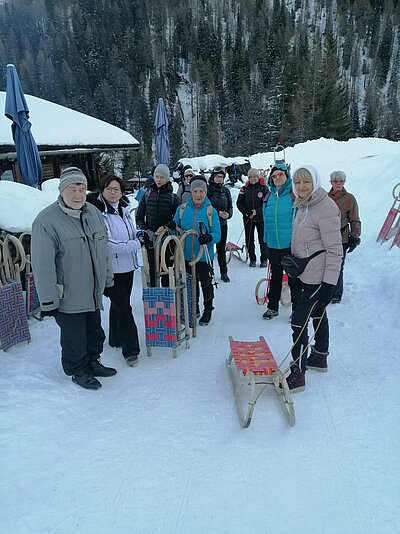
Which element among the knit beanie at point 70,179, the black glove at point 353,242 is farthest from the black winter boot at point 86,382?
the black glove at point 353,242

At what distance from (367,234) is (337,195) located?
10.0ft

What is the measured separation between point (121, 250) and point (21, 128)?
561cm

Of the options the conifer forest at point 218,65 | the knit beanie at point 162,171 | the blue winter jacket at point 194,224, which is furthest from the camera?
the conifer forest at point 218,65

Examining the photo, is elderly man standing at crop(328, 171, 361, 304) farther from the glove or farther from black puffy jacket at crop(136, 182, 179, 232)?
black puffy jacket at crop(136, 182, 179, 232)

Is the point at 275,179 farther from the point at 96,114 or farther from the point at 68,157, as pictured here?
the point at 96,114

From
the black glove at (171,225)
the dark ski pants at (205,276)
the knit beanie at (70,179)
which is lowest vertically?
the dark ski pants at (205,276)

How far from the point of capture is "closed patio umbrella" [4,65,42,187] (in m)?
7.54

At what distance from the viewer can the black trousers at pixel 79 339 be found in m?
3.23

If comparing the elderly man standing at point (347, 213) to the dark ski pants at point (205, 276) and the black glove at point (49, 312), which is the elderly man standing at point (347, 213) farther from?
the black glove at point (49, 312)

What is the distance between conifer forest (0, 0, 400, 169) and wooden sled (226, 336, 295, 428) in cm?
3559

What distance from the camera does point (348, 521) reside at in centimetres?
208

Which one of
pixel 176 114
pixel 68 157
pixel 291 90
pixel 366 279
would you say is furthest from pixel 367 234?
pixel 176 114

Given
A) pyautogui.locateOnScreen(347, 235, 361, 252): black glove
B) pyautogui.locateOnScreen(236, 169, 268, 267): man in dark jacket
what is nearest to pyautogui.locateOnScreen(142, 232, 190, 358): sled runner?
pyautogui.locateOnScreen(347, 235, 361, 252): black glove

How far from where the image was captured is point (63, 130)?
46.6 ft
